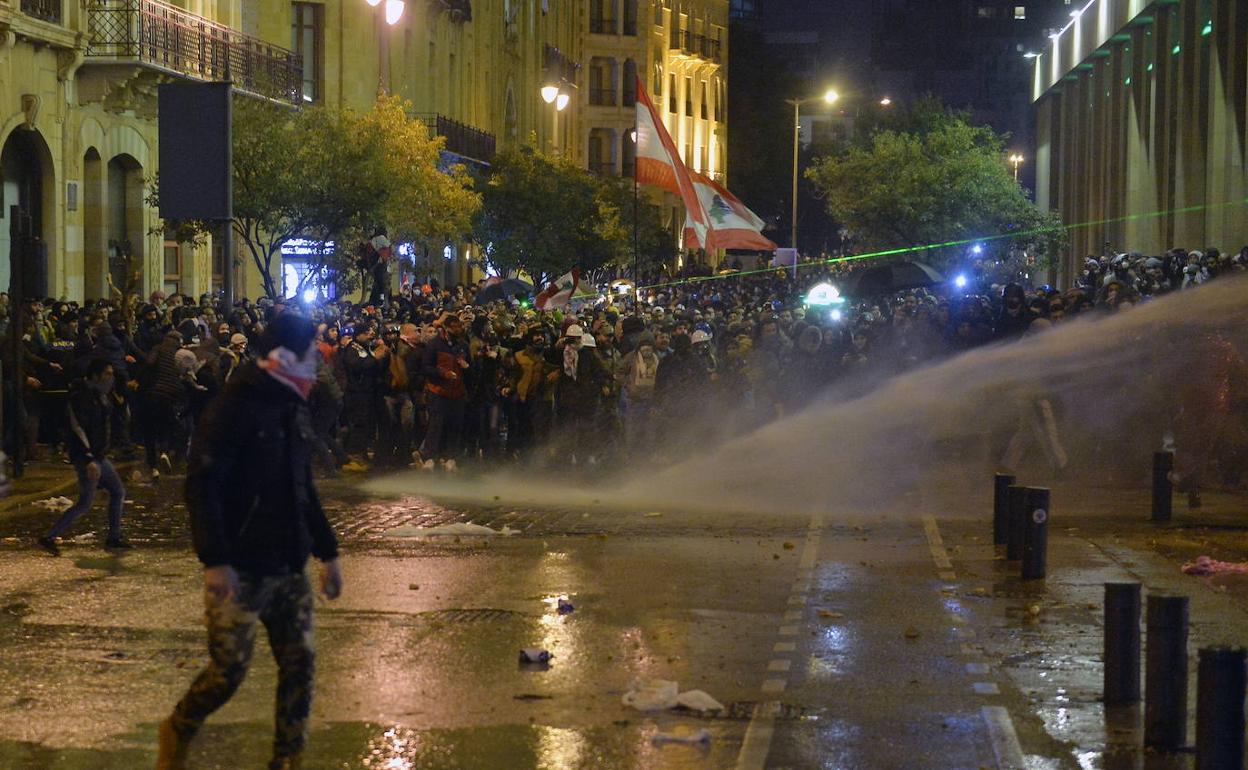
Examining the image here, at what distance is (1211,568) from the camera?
13477mm

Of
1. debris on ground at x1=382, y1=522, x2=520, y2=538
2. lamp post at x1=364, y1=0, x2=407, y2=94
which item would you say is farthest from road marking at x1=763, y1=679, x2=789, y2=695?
lamp post at x1=364, y1=0, x2=407, y2=94

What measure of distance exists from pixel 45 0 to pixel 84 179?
3.58m

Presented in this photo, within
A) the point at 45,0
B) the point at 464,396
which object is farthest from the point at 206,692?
the point at 45,0

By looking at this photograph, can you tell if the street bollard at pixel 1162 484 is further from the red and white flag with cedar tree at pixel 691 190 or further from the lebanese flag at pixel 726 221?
the lebanese flag at pixel 726 221

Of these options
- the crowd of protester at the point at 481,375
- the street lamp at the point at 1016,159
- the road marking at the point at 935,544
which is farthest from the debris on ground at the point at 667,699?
the street lamp at the point at 1016,159

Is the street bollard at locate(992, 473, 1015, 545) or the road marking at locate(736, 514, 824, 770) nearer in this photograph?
the road marking at locate(736, 514, 824, 770)

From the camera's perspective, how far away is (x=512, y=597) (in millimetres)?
12133

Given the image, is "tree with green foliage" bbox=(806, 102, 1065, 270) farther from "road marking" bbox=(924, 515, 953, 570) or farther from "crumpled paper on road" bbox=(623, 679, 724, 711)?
"crumpled paper on road" bbox=(623, 679, 724, 711)

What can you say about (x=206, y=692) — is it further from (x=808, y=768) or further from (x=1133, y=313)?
(x=1133, y=313)

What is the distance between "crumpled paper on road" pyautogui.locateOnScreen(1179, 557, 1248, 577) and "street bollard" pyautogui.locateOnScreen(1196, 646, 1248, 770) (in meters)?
6.34

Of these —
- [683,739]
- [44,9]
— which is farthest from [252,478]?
[44,9]

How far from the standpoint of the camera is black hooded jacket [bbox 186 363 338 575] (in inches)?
265

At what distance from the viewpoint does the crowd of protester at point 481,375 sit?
20734 millimetres

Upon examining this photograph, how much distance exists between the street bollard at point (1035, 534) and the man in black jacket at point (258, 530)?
7096mm
